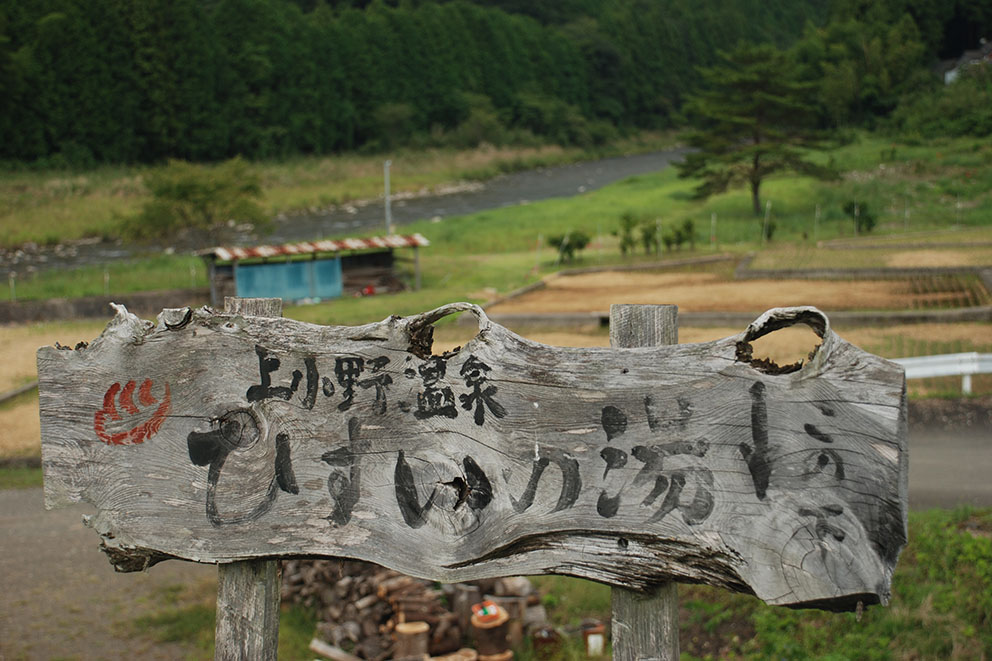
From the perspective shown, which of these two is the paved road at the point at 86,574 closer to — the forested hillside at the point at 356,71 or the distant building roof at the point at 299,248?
the distant building roof at the point at 299,248

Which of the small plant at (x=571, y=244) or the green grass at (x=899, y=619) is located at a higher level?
the small plant at (x=571, y=244)

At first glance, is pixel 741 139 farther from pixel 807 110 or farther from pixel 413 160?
pixel 413 160

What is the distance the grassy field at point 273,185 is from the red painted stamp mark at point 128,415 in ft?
82.7

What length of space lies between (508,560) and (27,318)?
18232mm

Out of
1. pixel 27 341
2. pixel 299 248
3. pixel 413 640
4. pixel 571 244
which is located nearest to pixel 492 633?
pixel 413 640

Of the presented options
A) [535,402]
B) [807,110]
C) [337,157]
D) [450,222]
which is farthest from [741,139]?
[535,402]

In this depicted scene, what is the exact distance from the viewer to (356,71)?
59250 millimetres

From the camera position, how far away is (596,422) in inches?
81.9

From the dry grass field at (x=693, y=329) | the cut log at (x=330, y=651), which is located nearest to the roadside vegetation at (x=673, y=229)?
the dry grass field at (x=693, y=329)

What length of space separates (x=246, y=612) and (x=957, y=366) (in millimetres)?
8605

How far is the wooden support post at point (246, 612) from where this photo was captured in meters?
2.34

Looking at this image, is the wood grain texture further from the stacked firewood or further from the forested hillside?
the forested hillside

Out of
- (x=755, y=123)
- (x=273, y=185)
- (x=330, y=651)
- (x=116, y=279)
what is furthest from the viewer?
(x=273, y=185)

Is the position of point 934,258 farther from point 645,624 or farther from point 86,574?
point 645,624
